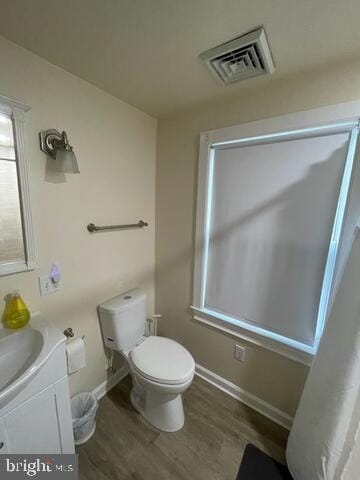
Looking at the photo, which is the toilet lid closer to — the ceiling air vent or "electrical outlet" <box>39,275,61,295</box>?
"electrical outlet" <box>39,275,61,295</box>

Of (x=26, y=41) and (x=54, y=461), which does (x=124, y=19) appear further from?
(x=54, y=461)

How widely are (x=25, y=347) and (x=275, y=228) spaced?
1.51 metres

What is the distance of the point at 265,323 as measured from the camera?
138cm

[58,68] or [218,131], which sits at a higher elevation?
[58,68]

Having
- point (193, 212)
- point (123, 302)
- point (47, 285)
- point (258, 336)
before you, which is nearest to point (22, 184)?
point (47, 285)

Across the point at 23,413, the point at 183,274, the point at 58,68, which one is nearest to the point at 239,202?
the point at 183,274

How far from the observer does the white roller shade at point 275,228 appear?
112 cm

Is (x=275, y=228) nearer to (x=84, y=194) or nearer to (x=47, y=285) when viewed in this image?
(x=84, y=194)

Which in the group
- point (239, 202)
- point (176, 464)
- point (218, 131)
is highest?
point (218, 131)

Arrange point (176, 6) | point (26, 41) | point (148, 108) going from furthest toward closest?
1. point (148, 108)
2. point (26, 41)
3. point (176, 6)

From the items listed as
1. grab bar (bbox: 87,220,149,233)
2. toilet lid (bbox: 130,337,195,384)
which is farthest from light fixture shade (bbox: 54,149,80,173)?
toilet lid (bbox: 130,337,195,384)

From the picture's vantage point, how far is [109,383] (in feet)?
5.30

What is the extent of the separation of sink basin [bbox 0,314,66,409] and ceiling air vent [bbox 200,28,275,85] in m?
1.56

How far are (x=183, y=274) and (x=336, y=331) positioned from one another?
3.43ft
